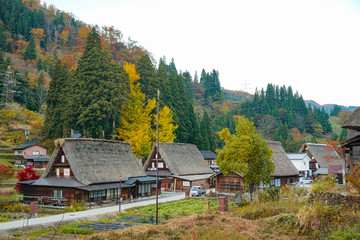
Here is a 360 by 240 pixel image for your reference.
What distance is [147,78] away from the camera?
52.6 meters

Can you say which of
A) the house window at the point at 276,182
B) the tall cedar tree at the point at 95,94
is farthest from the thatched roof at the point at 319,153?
the tall cedar tree at the point at 95,94

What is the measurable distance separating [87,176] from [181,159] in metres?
17.5

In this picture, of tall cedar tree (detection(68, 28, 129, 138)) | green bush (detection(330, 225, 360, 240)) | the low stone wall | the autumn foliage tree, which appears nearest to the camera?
green bush (detection(330, 225, 360, 240))

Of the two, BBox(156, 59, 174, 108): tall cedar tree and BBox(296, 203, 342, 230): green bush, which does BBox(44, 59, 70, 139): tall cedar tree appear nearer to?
BBox(156, 59, 174, 108): tall cedar tree

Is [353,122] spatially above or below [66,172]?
above

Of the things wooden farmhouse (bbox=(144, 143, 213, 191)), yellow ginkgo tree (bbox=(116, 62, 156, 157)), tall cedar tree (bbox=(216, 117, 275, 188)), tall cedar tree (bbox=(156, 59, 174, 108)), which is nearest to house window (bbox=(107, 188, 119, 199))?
tall cedar tree (bbox=(216, 117, 275, 188))

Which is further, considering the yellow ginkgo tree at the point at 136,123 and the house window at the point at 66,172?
the yellow ginkgo tree at the point at 136,123

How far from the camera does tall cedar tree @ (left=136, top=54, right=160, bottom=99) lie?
2050 inches

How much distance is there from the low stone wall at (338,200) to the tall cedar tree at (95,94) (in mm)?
29887

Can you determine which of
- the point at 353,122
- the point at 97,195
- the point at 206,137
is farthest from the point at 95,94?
the point at 353,122

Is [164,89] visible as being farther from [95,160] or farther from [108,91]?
[95,160]

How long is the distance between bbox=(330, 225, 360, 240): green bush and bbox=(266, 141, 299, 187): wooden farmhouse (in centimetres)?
2915

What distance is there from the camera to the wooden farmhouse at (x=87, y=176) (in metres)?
27.6

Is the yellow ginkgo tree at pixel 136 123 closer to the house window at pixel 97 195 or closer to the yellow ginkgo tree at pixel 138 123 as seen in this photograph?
the yellow ginkgo tree at pixel 138 123
